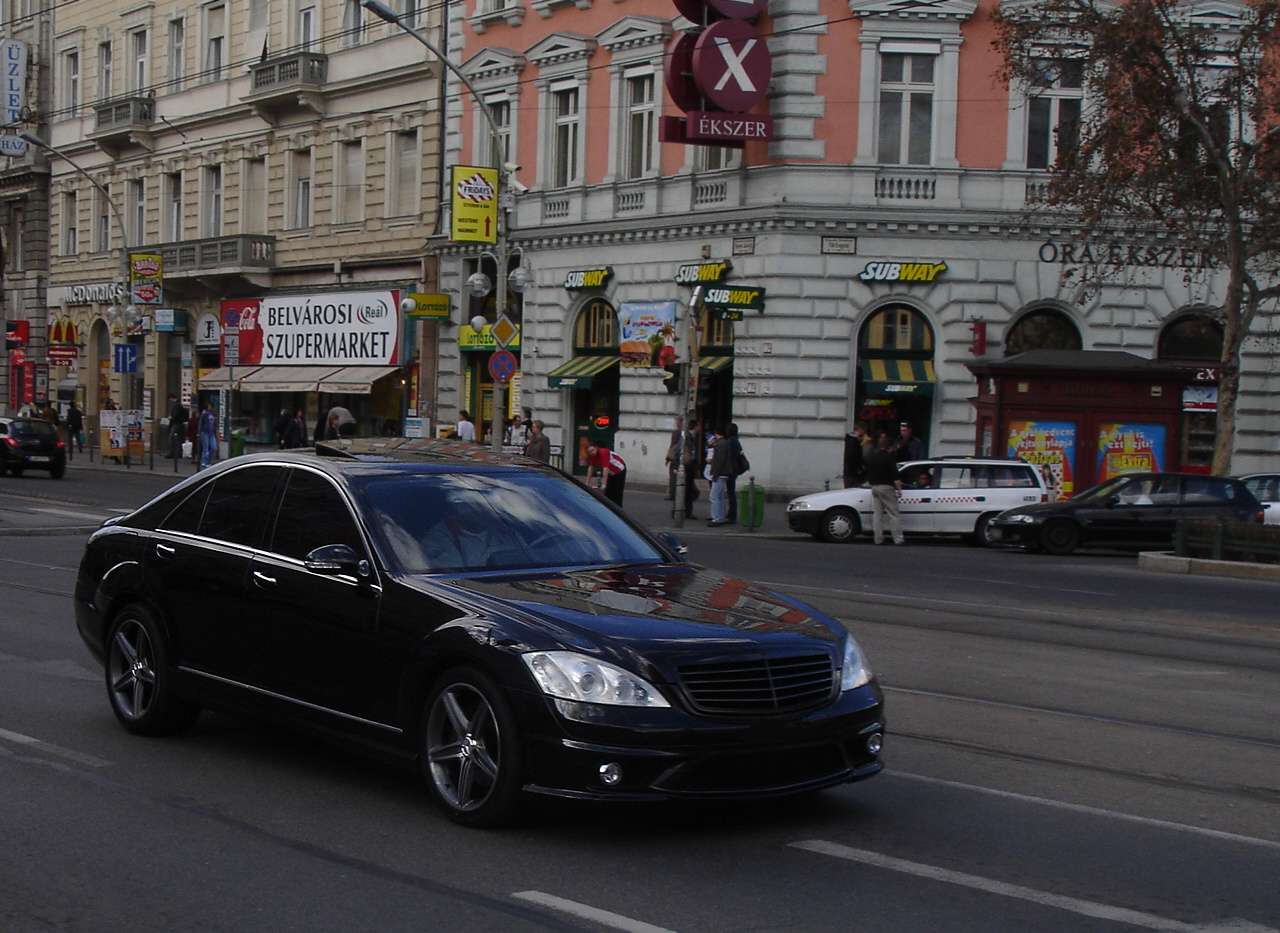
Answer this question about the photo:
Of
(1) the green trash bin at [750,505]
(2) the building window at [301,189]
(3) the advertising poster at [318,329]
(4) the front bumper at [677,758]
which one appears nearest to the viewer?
(4) the front bumper at [677,758]

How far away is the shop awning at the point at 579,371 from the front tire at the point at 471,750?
2926cm

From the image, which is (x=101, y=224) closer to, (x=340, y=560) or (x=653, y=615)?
(x=340, y=560)

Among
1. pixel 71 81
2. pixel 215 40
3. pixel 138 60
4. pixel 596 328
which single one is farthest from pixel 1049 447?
pixel 71 81

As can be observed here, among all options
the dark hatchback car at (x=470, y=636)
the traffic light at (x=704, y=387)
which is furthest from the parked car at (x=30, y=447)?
the dark hatchback car at (x=470, y=636)

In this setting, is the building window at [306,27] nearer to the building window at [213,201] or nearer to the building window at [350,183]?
the building window at [350,183]

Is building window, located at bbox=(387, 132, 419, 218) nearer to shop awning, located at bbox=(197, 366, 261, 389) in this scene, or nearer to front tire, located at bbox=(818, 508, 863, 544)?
shop awning, located at bbox=(197, 366, 261, 389)

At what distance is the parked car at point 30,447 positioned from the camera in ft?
117

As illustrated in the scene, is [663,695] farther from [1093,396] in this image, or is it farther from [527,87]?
[527,87]

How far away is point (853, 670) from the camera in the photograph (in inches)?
251

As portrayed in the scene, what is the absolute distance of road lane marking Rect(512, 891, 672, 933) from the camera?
16.2ft

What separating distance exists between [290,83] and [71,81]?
17.5 metres

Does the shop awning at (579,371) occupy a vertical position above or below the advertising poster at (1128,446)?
above

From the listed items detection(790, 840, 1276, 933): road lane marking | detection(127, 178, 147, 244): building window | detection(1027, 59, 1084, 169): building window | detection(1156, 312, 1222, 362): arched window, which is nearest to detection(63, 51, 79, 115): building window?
detection(127, 178, 147, 244): building window

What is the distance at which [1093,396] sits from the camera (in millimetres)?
28875
